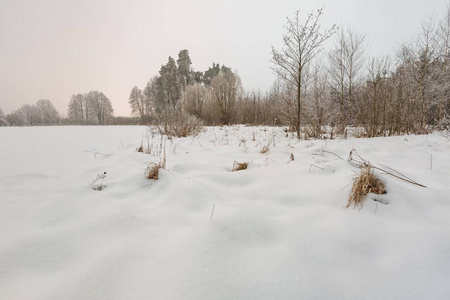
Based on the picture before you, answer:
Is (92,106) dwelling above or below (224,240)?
above

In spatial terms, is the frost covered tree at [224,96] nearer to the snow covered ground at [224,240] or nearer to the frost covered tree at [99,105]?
the snow covered ground at [224,240]

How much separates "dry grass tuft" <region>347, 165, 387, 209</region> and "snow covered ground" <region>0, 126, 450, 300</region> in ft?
0.19

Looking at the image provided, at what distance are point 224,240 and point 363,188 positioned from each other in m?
1.04

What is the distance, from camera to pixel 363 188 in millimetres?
1434

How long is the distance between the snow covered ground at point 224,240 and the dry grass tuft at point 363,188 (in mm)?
57

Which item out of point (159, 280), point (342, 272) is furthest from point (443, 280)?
point (159, 280)

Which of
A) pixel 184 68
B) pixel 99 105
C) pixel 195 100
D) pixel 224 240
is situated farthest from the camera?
pixel 99 105

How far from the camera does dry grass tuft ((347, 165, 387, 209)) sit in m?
1.42

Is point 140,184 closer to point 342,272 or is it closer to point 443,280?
point 342,272

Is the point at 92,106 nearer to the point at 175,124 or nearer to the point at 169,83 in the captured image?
the point at 169,83

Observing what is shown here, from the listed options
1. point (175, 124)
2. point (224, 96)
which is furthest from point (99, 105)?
point (175, 124)

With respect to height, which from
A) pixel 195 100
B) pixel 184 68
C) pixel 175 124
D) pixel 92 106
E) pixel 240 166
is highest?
pixel 184 68

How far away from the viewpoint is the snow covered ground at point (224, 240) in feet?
2.69

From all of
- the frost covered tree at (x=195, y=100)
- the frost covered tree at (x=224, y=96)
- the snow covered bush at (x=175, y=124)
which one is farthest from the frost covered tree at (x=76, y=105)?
the snow covered bush at (x=175, y=124)
